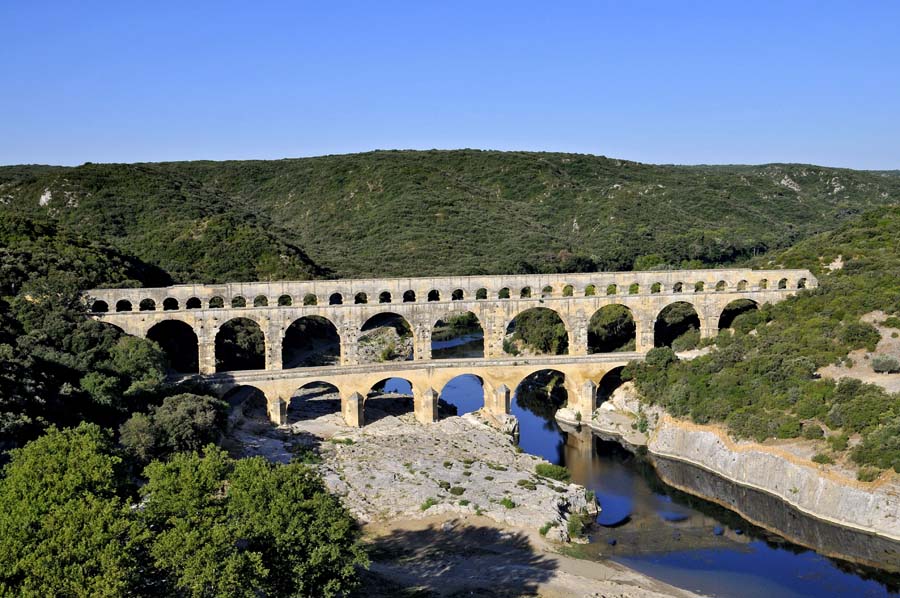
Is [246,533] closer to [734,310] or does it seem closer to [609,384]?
[609,384]

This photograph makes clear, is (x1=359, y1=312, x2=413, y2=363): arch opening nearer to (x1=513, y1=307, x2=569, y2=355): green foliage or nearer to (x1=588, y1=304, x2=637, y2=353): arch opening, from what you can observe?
(x1=513, y1=307, x2=569, y2=355): green foliage

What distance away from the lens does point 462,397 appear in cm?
5731

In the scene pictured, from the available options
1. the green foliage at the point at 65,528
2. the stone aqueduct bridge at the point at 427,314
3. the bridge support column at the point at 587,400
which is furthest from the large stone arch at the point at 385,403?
the green foliage at the point at 65,528

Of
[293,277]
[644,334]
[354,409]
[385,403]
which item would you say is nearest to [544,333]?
→ [644,334]

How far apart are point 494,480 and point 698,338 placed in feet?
68.4

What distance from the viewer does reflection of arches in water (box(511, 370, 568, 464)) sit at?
1836 inches

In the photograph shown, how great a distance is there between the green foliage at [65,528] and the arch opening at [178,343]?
25.9 metres

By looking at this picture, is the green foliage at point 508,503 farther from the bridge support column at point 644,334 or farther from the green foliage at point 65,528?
the bridge support column at point 644,334

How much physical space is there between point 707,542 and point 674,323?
995 inches

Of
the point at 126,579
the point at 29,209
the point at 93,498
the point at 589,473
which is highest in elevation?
the point at 29,209

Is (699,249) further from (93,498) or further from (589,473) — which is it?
(93,498)

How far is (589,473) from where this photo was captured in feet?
138

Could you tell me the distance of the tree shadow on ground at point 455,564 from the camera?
2702 centimetres

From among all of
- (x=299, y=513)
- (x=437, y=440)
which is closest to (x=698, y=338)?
(x=437, y=440)
